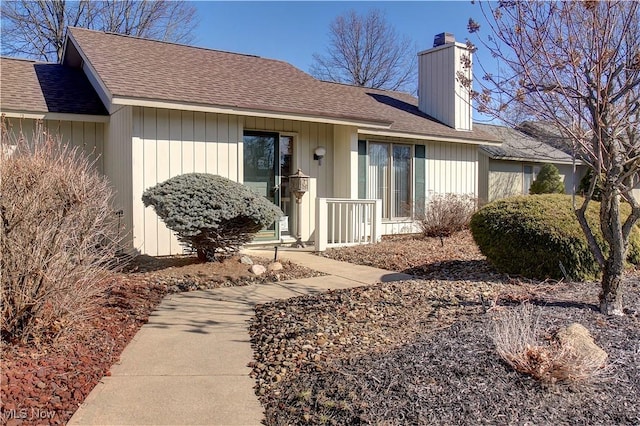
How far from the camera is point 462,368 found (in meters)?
3.21

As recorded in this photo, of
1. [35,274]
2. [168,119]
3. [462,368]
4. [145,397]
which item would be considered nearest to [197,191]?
[168,119]

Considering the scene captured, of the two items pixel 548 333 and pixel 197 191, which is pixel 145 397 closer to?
pixel 548 333

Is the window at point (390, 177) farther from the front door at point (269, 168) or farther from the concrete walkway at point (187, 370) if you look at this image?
the concrete walkway at point (187, 370)

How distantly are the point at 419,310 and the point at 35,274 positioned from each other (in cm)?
337

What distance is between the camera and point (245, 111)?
860 cm

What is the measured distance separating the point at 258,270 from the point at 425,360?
151 inches

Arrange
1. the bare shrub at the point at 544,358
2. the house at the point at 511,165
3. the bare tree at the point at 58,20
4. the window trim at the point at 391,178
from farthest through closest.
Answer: the bare tree at the point at 58,20 → the house at the point at 511,165 → the window trim at the point at 391,178 → the bare shrub at the point at 544,358

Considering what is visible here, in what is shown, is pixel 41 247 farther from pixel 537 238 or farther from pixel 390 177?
pixel 390 177

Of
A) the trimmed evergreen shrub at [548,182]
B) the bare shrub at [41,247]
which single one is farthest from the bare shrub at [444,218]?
the bare shrub at [41,247]

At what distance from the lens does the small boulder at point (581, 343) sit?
3183 mm

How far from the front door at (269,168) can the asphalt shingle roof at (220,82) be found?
88 centimetres

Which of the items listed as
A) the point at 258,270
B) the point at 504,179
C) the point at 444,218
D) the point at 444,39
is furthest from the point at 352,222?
the point at 504,179

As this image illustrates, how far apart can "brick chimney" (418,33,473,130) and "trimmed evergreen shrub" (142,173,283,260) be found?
323 inches

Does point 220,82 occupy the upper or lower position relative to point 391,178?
upper
